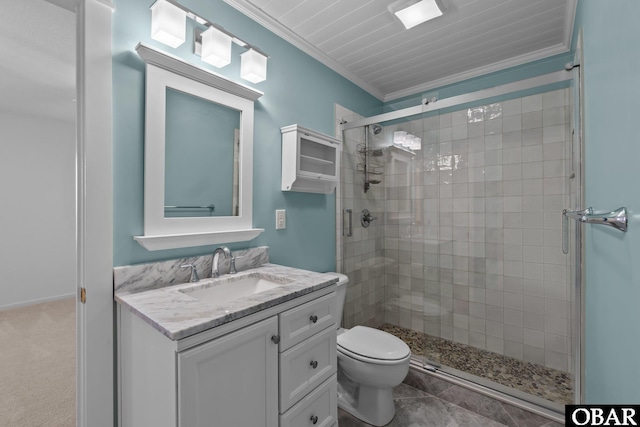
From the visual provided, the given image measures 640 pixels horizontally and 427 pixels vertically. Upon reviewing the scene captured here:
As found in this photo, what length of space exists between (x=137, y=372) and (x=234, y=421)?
1.35ft

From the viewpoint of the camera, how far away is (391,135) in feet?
8.34

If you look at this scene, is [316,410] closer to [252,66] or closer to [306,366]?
[306,366]

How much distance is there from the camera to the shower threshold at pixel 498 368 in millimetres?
1896

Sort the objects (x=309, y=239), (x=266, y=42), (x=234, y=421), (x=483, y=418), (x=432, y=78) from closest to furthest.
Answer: (x=234, y=421) < (x=483, y=418) < (x=266, y=42) < (x=309, y=239) < (x=432, y=78)

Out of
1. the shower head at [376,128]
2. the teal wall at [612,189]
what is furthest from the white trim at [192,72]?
the teal wall at [612,189]

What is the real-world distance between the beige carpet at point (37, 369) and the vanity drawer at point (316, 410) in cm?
142

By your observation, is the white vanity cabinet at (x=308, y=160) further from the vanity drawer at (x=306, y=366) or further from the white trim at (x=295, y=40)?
the vanity drawer at (x=306, y=366)

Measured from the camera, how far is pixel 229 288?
1492 mm

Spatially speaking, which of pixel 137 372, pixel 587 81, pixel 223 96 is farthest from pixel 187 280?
pixel 587 81

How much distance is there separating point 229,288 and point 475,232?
6.76 ft

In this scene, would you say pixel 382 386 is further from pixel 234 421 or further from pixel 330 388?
pixel 234 421

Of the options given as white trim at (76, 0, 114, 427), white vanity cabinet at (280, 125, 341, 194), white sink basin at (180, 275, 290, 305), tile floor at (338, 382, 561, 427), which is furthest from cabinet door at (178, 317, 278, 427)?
white vanity cabinet at (280, 125, 341, 194)

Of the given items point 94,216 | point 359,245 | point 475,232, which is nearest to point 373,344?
point 359,245

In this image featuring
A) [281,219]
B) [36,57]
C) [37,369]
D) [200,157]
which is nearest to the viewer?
[200,157]
